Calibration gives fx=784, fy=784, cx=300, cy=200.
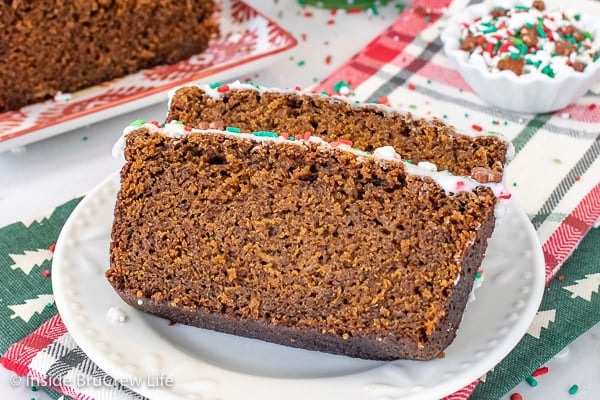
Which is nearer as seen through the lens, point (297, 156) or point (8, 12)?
point (297, 156)

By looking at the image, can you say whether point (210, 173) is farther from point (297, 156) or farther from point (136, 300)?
point (136, 300)

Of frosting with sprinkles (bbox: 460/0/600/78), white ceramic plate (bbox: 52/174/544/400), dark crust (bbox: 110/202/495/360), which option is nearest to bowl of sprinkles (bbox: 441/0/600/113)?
frosting with sprinkles (bbox: 460/0/600/78)

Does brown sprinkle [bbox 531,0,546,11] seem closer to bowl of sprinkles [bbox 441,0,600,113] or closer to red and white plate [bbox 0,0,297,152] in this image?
bowl of sprinkles [bbox 441,0,600,113]

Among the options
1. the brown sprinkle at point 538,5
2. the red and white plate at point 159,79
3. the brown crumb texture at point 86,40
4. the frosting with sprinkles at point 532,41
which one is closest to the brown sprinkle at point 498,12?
the frosting with sprinkles at point 532,41

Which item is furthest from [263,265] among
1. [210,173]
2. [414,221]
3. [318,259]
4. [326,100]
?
[326,100]

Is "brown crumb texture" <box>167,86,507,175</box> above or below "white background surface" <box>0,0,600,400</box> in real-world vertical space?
above

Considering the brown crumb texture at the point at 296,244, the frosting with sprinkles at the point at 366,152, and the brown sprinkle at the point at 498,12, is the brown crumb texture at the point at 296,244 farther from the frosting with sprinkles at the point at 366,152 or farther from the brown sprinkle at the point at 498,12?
the brown sprinkle at the point at 498,12
